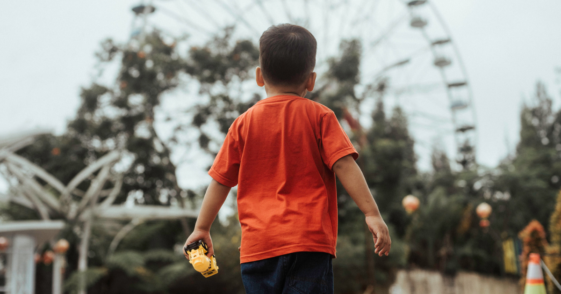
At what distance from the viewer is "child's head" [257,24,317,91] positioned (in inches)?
68.7

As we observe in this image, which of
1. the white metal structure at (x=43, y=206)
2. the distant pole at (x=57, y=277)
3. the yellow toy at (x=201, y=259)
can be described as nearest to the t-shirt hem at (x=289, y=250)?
the yellow toy at (x=201, y=259)

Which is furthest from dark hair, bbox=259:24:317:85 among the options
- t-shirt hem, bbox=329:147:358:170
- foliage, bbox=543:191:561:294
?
foliage, bbox=543:191:561:294

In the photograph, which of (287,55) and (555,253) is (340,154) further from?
(555,253)

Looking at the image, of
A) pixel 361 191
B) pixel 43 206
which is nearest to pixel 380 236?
pixel 361 191

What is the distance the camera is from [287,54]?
1751 millimetres

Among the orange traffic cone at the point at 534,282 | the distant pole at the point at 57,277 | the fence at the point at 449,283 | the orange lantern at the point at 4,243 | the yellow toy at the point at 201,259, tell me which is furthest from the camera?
the fence at the point at 449,283

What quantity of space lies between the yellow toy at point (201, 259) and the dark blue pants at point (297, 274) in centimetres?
18

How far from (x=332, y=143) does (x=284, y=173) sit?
0.19 meters

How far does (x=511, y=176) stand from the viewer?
57.8 ft

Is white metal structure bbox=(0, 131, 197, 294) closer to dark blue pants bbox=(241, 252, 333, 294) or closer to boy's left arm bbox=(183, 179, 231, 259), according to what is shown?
boy's left arm bbox=(183, 179, 231, 259)

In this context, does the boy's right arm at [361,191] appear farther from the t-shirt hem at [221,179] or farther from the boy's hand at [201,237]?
the boy's hand at [201,237]

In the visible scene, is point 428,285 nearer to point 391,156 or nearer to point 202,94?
point 391,156

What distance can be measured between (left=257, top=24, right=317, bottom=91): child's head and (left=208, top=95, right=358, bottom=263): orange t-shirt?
7 cm

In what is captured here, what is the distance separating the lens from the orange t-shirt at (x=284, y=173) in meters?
1.62
